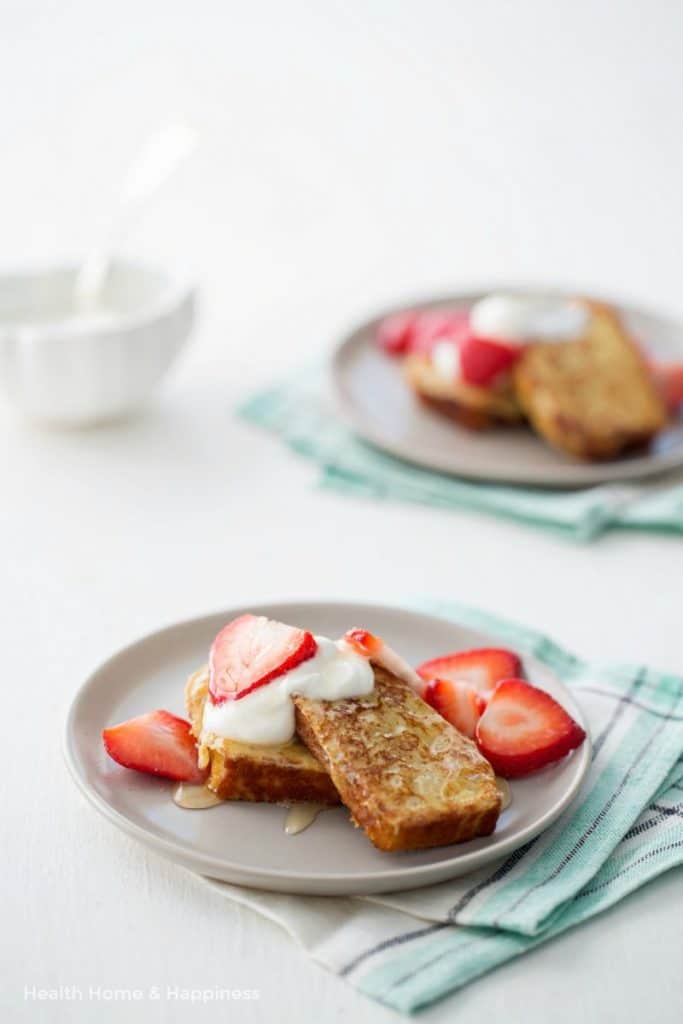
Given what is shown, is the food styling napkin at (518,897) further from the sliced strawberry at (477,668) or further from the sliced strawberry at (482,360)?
the sliced strawberry at (482,360)

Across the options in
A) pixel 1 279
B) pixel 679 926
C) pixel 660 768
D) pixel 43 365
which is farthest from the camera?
pixel 1 279

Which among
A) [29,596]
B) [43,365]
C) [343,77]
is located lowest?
[29,596]

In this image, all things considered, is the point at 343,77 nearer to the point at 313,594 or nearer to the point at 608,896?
the point at 313,594

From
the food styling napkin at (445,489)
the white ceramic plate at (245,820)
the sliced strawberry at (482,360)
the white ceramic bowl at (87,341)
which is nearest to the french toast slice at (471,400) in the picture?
the sliced strawberry at (482,360)

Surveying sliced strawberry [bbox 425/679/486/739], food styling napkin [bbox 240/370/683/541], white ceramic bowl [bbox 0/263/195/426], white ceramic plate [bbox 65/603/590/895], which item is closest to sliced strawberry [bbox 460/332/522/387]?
food styling napkin [bbox 240/370/683/541]

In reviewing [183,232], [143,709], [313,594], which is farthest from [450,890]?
[183,232]

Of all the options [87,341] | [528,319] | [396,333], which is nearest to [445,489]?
[528,319]
